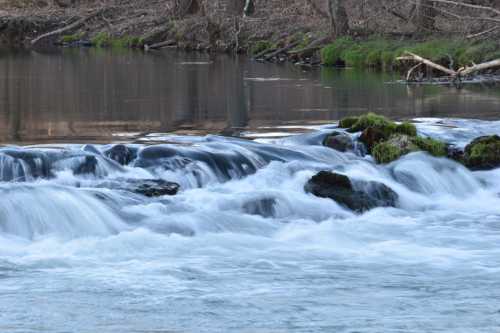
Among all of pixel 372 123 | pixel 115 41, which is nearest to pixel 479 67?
pixel 372 123

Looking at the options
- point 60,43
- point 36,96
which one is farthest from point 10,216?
point 60,43

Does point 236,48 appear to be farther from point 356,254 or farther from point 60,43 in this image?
point 356,254

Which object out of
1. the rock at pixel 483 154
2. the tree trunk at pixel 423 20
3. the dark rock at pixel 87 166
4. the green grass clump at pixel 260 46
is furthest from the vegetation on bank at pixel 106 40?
the dark rock at pixel 87 166

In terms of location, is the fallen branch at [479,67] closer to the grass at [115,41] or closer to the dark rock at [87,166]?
the dark rock at [87,166]

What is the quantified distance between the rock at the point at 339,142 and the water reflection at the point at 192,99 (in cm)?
197

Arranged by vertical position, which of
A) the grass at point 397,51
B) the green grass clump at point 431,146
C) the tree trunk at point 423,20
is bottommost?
the green grass clump at point 431,146

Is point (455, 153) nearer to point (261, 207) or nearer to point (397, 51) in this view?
point (261, 207)

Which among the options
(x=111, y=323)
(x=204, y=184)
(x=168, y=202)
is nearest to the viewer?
(x=111, y=323)

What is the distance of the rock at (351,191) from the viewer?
13.5 m

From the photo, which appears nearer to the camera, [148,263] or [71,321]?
[71,321]

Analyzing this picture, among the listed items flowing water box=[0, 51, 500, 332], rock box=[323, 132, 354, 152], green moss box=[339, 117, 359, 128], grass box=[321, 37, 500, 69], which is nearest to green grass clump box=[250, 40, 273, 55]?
grass box=[321, 37, 500, 69]

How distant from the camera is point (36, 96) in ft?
77.2

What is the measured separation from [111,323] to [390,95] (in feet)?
52.1

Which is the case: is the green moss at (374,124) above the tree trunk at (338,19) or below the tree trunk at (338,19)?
below
